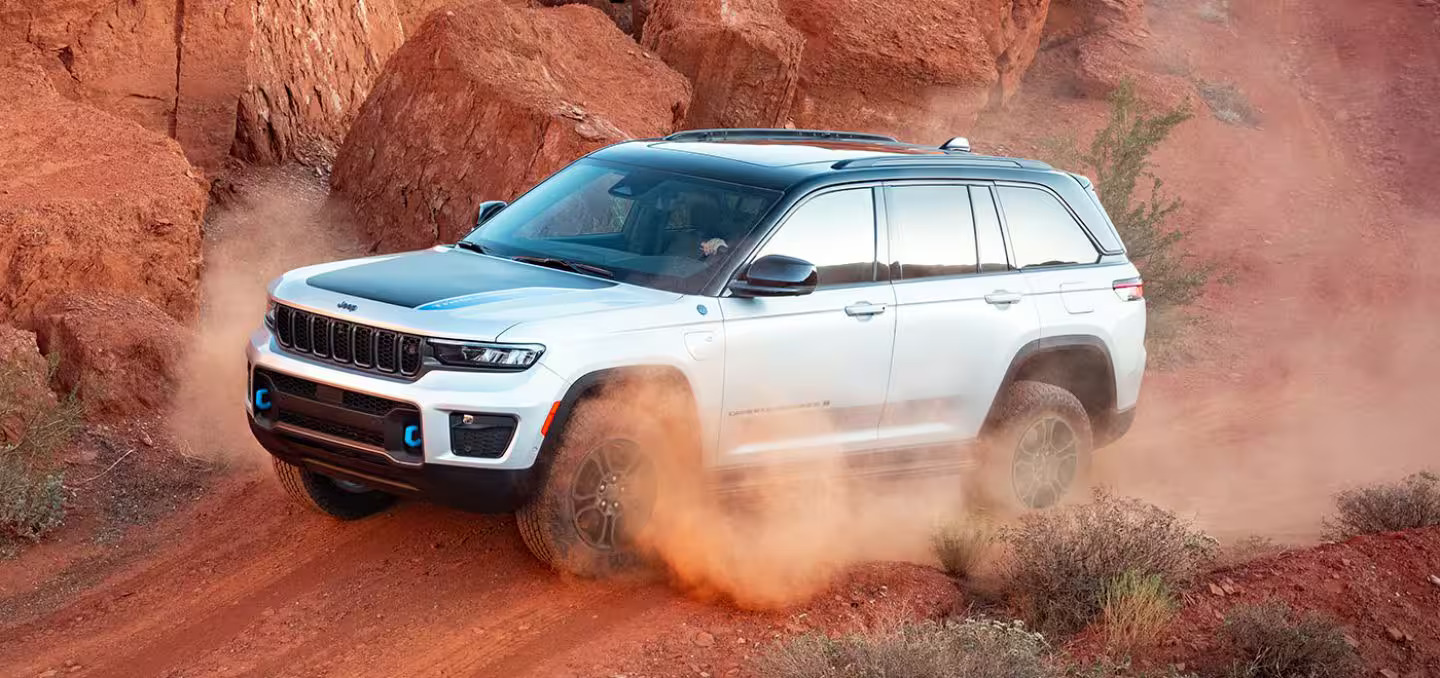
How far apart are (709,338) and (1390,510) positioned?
14.8 ft

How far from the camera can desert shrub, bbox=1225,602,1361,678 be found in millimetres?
6477

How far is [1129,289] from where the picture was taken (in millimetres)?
8570

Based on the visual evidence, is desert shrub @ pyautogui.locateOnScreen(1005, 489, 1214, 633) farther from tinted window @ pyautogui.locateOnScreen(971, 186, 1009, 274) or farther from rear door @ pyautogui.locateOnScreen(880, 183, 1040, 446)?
tinted window @ pyautogui.locateOnScreen(971, 186, 1009, 274)

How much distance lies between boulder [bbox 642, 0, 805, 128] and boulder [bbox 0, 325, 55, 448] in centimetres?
793

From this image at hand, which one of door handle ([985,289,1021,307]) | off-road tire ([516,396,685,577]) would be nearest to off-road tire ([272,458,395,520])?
off-road tire ([516,396,685,577])

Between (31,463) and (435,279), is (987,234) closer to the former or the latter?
(435,279)

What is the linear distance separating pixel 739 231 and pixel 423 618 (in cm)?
219

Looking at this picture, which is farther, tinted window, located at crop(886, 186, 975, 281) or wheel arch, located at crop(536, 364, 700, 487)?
tinted window, located at crop(886, 186, 975, 281)

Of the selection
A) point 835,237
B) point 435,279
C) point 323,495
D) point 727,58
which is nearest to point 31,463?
point 323,495

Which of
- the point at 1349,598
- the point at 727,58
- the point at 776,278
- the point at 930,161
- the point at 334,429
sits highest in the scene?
the point at 727,58

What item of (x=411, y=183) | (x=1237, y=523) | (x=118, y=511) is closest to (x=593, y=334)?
(x=118, y=511)

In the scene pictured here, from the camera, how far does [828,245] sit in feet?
23.6

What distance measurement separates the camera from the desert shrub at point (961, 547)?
7.41 m

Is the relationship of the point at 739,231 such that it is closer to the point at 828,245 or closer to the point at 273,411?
the point at 828,245
